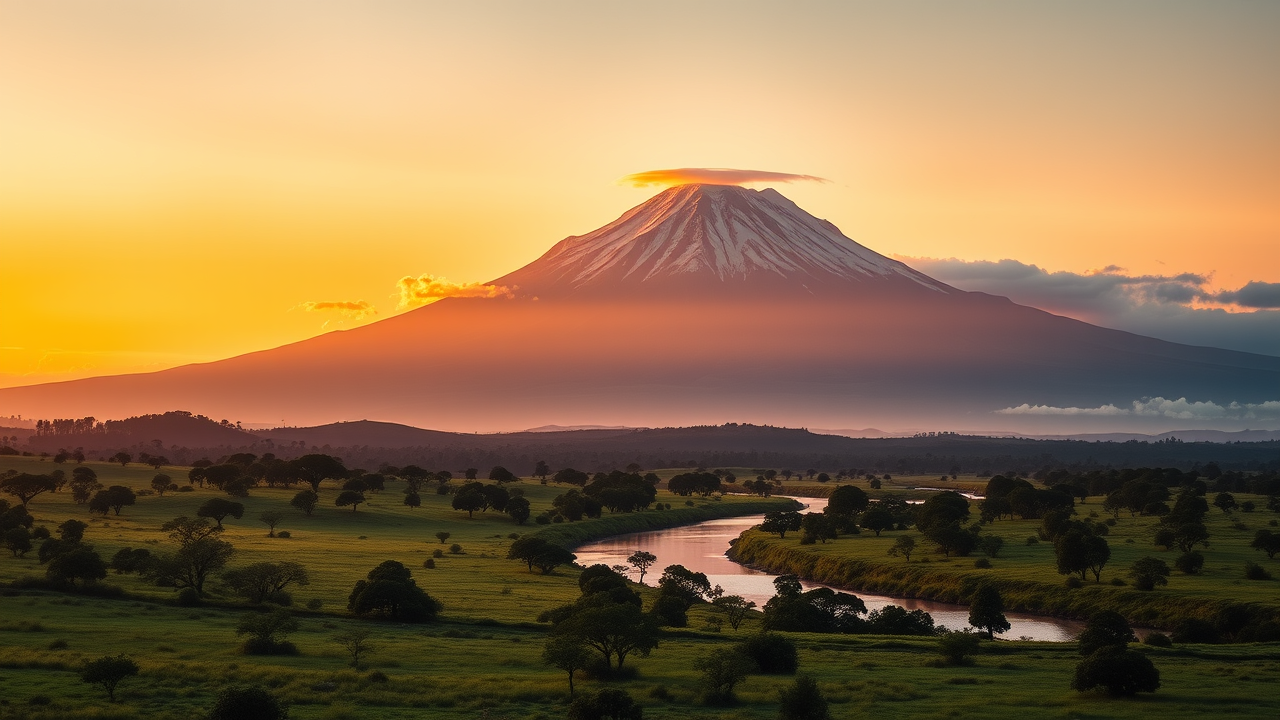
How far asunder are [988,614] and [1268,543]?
29564 mm

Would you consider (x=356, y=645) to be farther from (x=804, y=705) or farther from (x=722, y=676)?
(x=804, y=705)

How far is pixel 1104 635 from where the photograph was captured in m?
48.1

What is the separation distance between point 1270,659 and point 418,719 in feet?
112

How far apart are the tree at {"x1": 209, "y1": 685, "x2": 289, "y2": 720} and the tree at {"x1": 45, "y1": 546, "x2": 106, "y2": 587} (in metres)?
30.8

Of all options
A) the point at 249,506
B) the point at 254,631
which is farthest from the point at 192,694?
the point at 249,506

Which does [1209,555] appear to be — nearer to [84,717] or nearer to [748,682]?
[748,682]

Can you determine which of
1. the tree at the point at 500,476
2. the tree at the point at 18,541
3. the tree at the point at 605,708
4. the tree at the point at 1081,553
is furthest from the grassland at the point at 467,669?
the tree at the point at 500,476

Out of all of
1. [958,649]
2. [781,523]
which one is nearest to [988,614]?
[958,649]

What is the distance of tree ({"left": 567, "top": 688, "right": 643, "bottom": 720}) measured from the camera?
35344mm

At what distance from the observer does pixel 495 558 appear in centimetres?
8725

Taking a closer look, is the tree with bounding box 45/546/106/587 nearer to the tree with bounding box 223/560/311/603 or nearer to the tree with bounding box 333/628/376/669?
the tree with bounding box 223/560/311/603

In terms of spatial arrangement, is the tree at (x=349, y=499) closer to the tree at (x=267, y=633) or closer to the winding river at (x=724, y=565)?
the winding river at (x=724, y=565)

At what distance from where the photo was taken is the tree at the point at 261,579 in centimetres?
5944

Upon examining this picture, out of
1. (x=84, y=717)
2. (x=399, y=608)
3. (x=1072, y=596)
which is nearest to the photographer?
(x=84, y=717)
